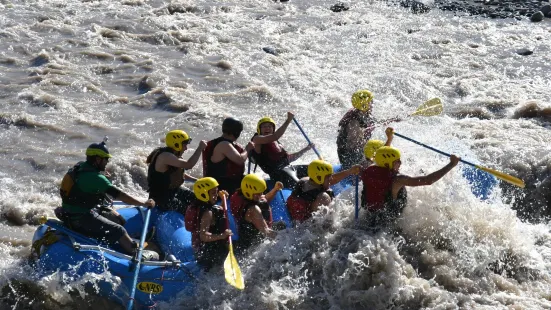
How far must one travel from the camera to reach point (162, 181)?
759 cm

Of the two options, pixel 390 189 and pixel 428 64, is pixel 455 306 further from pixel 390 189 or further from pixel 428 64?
pixel 428 64

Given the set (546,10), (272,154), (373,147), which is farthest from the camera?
(546,10)

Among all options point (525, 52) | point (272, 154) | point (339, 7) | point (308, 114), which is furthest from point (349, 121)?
point (339, 7)

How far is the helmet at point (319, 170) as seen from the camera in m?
6.86

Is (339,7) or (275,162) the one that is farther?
(339,7)

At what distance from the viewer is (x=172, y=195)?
7664 mm

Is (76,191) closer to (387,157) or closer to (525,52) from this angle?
(387,157)

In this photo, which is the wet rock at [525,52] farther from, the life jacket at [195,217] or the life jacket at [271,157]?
the life jacket at [195,217]

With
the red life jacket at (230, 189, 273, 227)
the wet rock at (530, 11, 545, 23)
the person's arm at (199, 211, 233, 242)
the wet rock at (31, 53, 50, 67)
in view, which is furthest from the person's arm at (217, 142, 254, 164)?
the wet rock at (530, 11, 545, 23)

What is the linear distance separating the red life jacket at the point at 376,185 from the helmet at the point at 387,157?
49mm

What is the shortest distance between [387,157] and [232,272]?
1840 millimetres

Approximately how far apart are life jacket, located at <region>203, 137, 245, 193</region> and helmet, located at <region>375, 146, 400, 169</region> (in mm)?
1660

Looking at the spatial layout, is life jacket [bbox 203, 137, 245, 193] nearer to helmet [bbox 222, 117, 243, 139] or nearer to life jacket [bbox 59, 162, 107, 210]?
helmet [bbox 222, 117, 243, 139]

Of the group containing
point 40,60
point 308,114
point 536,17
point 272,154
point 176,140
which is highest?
point 176,140
